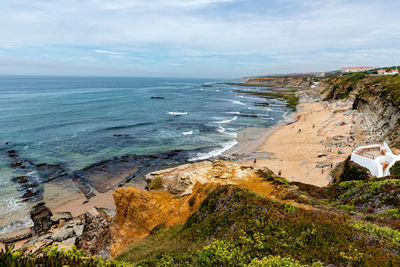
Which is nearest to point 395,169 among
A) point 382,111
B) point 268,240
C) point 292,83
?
point 268,240

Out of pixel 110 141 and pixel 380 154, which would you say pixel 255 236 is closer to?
pixel 380 154

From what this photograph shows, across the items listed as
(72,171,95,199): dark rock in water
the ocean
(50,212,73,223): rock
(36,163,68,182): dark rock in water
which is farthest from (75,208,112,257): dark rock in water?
(36,163,68,182): dark rock in water

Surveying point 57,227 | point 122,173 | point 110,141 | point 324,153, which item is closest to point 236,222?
point 57,227

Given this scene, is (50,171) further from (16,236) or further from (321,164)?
(321,164)

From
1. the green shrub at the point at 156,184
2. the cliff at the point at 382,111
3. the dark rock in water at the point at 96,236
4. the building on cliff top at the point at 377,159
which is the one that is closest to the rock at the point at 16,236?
the dark rock in water at the point at 96,236

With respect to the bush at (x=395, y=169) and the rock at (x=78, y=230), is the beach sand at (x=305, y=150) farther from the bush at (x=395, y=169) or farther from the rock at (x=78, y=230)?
the rock at (x=78, y=230)

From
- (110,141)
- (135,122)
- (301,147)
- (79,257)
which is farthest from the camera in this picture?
(135,122)
